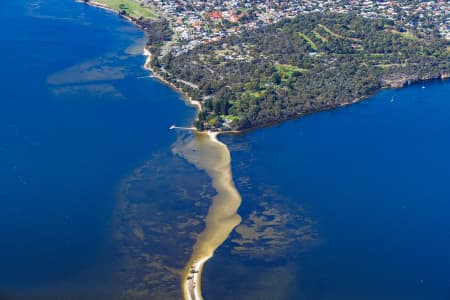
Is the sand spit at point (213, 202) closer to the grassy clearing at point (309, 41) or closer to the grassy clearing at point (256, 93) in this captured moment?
the grassy clearing at point (256, 93)

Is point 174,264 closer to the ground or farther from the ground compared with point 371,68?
closer to the ground

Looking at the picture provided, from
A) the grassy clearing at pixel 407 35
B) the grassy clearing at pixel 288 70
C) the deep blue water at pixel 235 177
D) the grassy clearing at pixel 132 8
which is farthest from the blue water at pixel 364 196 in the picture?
the grassy clearing at pixel 132 8

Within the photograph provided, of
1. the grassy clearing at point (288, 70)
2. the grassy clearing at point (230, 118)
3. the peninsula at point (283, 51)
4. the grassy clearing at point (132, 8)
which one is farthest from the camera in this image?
the grassy clearing at point (132, 8)

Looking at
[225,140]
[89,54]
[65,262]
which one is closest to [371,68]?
[225,140]

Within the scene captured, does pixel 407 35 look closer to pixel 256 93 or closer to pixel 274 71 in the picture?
pixel 274 71

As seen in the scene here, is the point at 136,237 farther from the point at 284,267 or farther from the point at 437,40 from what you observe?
the point at 437,40

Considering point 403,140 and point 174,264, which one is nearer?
point 174,264
